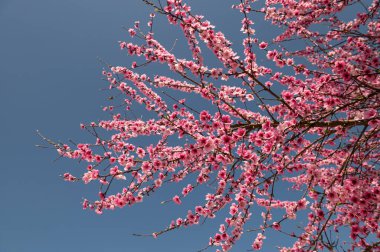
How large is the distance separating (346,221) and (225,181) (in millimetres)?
2180

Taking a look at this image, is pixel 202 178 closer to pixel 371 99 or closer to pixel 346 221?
pixel 346 221

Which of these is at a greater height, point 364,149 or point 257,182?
point 364,149

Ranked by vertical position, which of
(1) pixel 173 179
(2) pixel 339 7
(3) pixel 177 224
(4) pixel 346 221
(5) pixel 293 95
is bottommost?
(4) pixel 346 221

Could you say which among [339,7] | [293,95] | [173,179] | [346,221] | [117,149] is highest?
[339,7]

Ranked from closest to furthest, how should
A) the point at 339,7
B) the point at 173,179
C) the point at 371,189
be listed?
the point at 371,189 < the point at 173,179 < the point at 339,7

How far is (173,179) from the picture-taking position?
5.94 m

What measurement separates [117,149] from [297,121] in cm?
392

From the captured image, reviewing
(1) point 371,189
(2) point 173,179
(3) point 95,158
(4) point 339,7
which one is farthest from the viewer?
(4) point 339,7

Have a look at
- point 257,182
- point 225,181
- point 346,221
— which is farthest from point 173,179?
point 346,221

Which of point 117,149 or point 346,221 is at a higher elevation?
point 117,149

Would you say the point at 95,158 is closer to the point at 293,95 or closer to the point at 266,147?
the point at 266,147

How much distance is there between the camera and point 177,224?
5.64 m

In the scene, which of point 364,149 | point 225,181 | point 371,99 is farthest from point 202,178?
point 364,149

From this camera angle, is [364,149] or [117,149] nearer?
[364,149]
